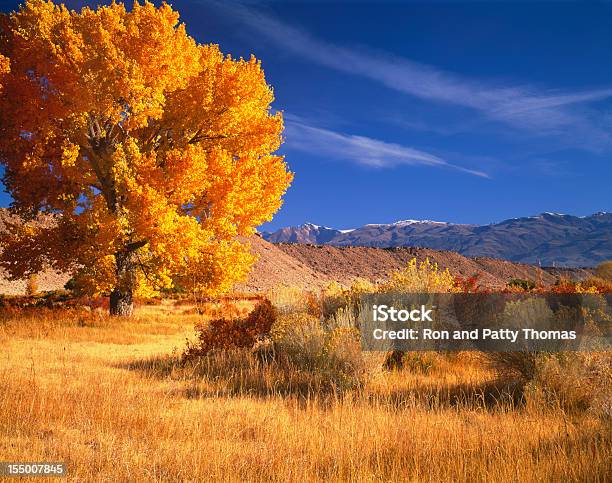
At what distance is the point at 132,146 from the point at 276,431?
12.8 metres

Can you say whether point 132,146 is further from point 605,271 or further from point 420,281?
point 605,271

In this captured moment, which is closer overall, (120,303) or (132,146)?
(132,146)

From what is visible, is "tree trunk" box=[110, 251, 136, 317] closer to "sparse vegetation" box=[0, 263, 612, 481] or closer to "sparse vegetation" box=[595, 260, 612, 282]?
"sparse vegetation" box=[0, 263, 612, 481]

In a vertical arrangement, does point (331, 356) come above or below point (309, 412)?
above

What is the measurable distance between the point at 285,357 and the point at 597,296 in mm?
10770

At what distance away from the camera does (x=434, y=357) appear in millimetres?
10883

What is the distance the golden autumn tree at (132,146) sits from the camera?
15.9 metres

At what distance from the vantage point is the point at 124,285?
19.4 metres

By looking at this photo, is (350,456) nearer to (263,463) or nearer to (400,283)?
(263,463)

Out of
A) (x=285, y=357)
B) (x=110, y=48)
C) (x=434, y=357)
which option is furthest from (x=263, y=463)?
(x=110, y=48)

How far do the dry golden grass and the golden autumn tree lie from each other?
313 inches

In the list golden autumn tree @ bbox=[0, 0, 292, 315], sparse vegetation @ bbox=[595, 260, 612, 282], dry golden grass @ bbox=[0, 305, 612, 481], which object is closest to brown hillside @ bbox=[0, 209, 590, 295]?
sparse vegetation @ bbox=[595, 260, 612, 282]

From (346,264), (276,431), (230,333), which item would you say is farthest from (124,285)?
(346,264)

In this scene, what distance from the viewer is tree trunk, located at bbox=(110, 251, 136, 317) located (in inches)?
764
